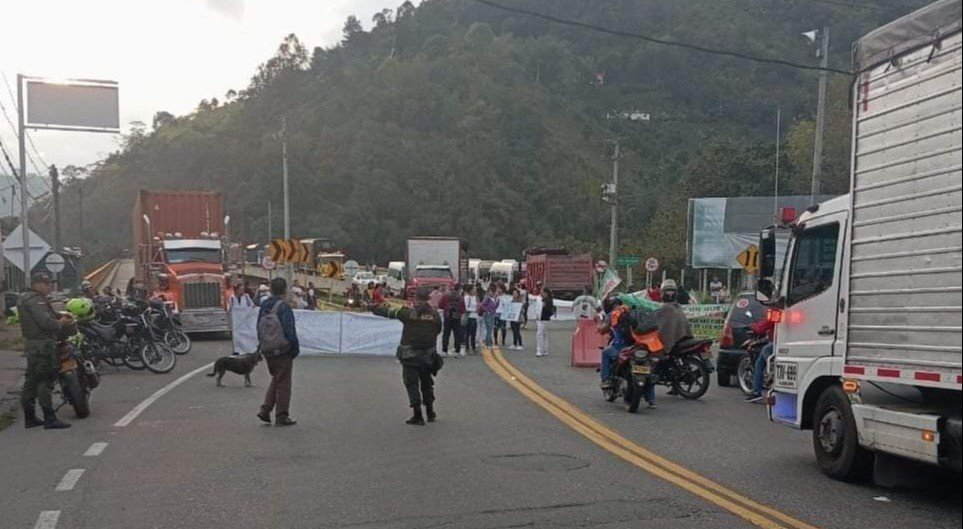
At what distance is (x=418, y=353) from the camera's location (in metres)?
10.6

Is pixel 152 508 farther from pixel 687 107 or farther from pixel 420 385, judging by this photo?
pixel 687 107

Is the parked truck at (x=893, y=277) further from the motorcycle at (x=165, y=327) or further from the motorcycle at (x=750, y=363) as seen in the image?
the motorcycle at (x=165, y=327)

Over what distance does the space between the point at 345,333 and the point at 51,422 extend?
35.8ft

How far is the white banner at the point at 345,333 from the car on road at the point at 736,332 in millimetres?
8363

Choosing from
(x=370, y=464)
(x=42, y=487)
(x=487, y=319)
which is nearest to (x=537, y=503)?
(x=370, y=464)

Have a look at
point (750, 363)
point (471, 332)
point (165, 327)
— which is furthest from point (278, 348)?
point (471, 332)

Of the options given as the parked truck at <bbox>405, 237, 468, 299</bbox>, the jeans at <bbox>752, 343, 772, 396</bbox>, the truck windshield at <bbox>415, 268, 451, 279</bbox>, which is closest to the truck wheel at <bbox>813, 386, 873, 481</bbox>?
the jeans at <bbox>752, 343, 772, 396</bbox>

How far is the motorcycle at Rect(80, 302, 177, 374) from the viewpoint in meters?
16.1

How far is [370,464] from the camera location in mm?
8227

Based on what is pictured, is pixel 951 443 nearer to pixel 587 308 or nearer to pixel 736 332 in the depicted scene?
pixel 736 332

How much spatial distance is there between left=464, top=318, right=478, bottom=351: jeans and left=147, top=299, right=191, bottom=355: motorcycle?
21.1 feet

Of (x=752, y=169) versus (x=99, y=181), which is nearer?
(x=752, y=169)

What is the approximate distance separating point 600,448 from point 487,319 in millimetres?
14029

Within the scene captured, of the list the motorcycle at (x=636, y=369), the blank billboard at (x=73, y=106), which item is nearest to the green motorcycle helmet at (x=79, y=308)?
the motorcycle at (x=636, y=369)
